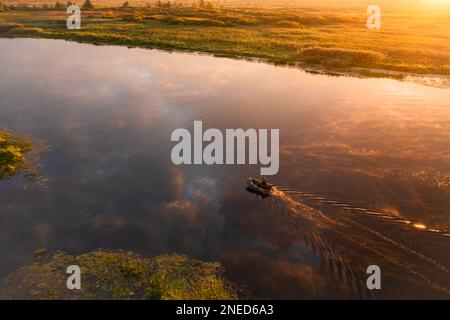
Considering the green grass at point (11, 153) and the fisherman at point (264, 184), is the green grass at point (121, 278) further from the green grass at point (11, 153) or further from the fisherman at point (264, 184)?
the green grass at point (11, 153)

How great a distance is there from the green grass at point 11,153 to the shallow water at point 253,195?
1281mm

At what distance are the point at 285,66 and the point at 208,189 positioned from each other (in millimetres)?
37171

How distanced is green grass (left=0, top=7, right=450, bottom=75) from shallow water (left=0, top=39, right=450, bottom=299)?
546 inches

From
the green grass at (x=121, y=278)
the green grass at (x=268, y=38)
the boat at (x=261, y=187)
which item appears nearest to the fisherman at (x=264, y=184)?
the boat at (x=261, y=187)

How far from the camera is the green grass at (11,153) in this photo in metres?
25.2

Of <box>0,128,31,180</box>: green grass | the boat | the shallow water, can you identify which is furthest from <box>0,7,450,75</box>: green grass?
<box>0,128,31,180</box>: green grass

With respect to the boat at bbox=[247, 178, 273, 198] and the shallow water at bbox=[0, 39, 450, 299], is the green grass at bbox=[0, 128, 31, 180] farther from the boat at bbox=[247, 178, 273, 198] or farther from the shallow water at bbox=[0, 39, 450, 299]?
the boat at bbox=[247, 178, 273, 198]

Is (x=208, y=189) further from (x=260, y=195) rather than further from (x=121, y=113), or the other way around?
(x=121, y=113)

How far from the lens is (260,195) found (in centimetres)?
2288

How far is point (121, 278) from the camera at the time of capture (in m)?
16.5

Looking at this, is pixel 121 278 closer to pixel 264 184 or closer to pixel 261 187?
pixel 261 187

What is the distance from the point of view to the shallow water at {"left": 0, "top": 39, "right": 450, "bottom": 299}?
17812mm

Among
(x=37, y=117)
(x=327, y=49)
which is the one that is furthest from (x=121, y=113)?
(x=327, y=49)

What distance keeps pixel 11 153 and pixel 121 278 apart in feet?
53.5
